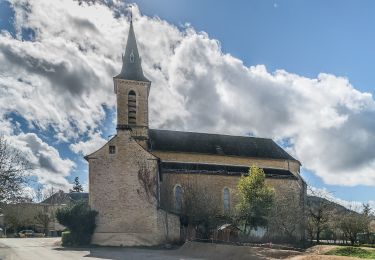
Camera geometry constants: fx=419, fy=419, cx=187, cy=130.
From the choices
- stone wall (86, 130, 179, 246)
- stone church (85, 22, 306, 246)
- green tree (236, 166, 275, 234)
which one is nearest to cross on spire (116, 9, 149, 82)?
stone church (85, 22, 306, 246)

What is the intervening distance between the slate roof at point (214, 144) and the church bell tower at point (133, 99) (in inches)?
→ 85.1

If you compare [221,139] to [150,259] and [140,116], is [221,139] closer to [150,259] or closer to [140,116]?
[140,116]

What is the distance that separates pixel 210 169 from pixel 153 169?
32.6 feet

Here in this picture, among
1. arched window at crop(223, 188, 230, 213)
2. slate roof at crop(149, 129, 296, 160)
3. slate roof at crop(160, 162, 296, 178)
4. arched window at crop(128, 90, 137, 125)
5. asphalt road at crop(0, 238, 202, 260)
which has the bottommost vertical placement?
asphalt road at crop(0, 238, 202, 260)

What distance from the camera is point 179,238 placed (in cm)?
3712

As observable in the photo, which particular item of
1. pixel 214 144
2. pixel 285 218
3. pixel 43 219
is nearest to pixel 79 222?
pixel 285 218

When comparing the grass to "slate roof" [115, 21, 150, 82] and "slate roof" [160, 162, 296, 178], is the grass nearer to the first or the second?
"slate roof" [160, 162, 296, 178]

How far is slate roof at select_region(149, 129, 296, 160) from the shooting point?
47438 mm

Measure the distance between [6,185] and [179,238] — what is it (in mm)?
18369

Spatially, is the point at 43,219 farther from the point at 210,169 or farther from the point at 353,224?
the point at 353,224

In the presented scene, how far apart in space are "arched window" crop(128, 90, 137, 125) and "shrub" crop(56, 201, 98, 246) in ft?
43.2

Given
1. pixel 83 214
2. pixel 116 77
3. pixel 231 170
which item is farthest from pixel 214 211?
pixel 116 77

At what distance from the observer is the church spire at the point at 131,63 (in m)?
48.1

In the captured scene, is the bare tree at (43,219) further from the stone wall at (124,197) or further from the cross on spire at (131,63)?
the stone wall at (124,197)
